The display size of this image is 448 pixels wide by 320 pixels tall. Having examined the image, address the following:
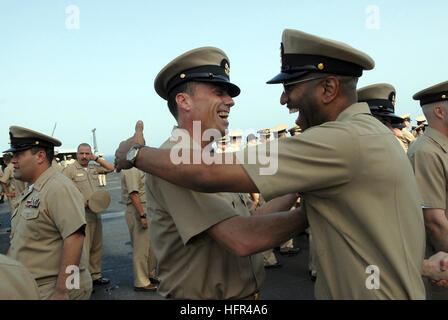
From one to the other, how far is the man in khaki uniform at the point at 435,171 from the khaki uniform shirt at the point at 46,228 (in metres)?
2.83

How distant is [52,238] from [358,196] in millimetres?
2648

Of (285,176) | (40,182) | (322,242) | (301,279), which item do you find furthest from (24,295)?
(301,279)

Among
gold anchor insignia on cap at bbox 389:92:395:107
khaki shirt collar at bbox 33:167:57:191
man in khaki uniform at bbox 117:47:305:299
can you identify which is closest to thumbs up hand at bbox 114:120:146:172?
man in khaki uniform at bbox 117:47:305:299

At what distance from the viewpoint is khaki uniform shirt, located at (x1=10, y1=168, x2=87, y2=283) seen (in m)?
3.03

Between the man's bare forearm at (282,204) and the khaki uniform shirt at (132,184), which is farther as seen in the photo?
the khaki uniform shirt at (132,184)

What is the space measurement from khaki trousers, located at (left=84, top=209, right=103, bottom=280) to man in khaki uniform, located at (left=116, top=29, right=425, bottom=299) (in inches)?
209

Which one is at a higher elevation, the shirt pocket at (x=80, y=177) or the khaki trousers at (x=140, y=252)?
the shirt pocket at (x=80, y=177)

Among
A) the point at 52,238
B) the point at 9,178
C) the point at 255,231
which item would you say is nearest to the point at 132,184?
the point at 52,238

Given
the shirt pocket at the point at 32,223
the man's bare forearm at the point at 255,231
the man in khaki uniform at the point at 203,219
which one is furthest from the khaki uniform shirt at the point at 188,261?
the shirt pocket at the point at 32,223

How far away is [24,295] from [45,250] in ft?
6.68

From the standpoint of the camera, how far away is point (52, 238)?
312 centimetres

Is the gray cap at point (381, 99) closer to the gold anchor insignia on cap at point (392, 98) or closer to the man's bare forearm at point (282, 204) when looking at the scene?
the gold anchor insignia on cap at point (392, 98)

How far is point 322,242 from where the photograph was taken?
1609 millimetres

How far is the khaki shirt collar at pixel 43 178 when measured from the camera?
3259 mm
